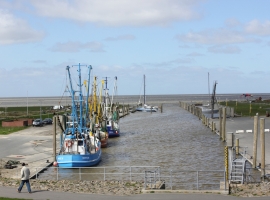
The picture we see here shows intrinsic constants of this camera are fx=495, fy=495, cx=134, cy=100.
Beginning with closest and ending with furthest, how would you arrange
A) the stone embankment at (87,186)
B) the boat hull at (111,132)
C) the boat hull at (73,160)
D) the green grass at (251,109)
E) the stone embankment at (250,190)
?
the stone embankment at (250,190)
the stone embankment at (87,186)
the boat hull at (73,160)
the boat hull at (111,132)
the green grass at (251,109)

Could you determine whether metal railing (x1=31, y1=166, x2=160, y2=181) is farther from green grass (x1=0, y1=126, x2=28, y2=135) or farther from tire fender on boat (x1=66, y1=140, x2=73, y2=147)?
green grass (x1=0, y1=126, x2=28, y2=135)

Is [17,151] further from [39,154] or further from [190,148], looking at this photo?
[190,148]

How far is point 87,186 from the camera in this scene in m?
30.3

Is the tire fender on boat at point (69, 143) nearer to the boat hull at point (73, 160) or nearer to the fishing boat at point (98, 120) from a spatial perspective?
the boat hull at point (73, 160)

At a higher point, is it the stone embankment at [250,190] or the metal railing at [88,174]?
the stone embankment at [250,190]

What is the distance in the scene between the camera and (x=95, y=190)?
28516 mm

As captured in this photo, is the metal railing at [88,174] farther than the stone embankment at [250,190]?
Yes

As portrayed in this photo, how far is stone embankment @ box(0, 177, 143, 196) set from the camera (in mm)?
28008

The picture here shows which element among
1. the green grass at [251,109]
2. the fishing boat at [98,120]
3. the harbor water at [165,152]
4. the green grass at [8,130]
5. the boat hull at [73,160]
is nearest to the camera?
the boat hull at [73,160]

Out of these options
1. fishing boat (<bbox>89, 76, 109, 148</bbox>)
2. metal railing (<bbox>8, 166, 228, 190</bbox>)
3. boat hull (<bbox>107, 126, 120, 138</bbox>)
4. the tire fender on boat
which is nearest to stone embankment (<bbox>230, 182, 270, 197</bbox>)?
metal railing (<bbox>8, 166, 228, 190</bbox>)

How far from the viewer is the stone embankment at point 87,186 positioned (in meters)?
28.0

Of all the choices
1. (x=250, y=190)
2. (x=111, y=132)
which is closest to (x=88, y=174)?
(x=250, y=190)

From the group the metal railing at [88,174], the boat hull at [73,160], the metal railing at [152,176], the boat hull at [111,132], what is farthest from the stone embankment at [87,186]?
the boat hull at [111,132]

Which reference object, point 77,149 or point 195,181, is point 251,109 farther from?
point 195,181
